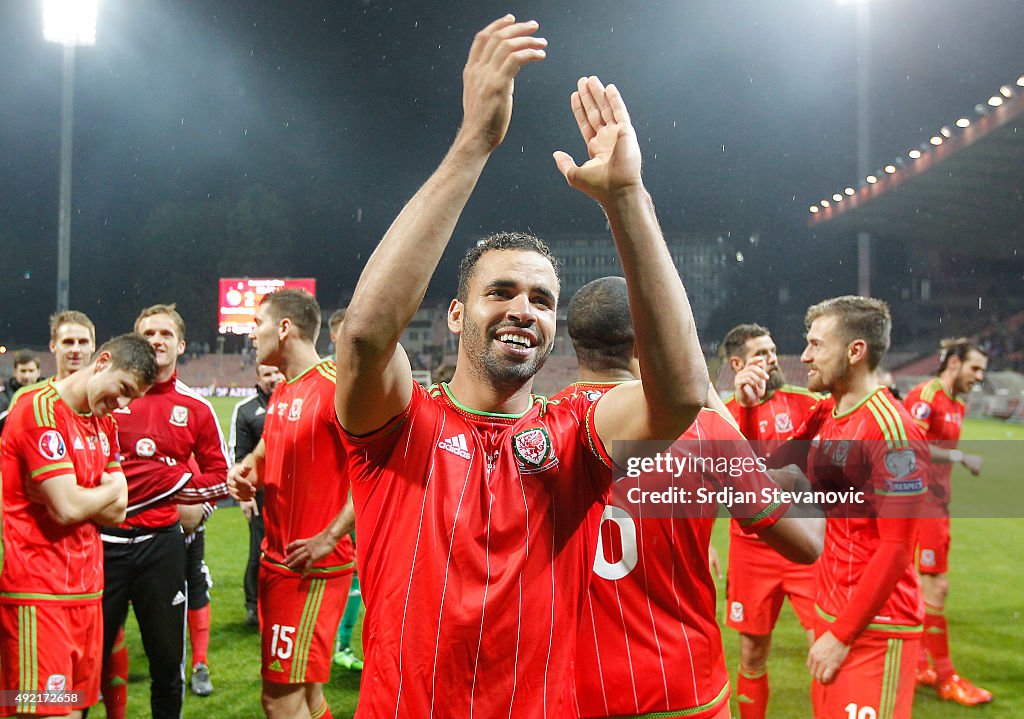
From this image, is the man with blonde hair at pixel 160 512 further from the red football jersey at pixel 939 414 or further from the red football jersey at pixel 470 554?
the red football jersey at pixel 939 414

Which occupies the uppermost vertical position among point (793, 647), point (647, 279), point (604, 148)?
point (604, 148)

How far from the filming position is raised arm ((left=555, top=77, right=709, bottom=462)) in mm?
1408

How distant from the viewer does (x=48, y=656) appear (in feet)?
10.3

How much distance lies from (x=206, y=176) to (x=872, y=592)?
161 ft

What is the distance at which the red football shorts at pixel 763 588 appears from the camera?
4.43 m

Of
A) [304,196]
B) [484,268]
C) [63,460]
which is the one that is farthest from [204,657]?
[304,196]

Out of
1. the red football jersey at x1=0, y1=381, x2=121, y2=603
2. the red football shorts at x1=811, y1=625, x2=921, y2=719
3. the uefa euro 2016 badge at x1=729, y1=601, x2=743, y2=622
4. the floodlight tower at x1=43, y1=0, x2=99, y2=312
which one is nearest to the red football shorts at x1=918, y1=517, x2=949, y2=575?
the uefa euro 2016 badge at x1=729, y1=601, x2=743, y2=622

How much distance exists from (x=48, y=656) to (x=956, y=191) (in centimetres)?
3277

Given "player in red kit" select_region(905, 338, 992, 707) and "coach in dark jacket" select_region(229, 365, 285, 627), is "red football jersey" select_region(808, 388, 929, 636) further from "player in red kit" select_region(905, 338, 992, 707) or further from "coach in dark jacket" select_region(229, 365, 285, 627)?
"coach in dark jacket" select_region(229, 365, 285, 627)

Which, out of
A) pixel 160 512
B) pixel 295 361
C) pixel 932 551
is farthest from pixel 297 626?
pixel 932 551

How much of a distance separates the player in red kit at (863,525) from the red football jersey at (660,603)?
0.74m

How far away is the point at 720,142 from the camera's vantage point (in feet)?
148

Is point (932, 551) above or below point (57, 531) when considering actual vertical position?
below

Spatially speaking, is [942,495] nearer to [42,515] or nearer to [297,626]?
[297,626]
